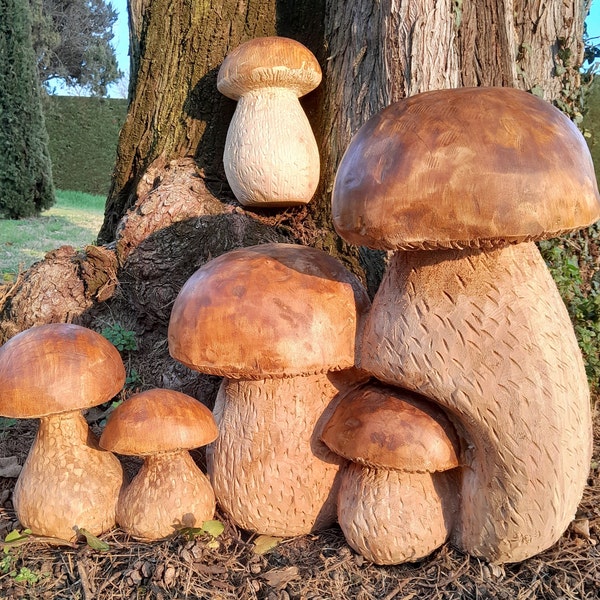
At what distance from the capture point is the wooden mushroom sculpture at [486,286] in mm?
1753

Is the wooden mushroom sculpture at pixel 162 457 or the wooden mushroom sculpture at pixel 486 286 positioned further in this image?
the wooden mushroom sculpture at pixel 162 457

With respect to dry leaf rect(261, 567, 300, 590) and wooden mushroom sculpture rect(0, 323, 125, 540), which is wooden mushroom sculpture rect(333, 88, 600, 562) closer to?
dry leaf rect(261, 567, 300, 590)

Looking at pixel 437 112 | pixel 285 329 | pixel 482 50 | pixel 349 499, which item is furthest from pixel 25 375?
pixel 482 50

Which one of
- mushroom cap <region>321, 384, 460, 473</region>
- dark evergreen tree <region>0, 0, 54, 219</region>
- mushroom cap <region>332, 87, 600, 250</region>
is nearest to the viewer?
mushroom cap <region>332, 87, 600, 250</region>

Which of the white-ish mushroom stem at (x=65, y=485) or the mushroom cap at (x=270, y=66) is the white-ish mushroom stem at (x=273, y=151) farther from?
the white-ish mushroom stem at (x=65, y=485)

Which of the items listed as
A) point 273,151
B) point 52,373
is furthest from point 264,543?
point 273,151

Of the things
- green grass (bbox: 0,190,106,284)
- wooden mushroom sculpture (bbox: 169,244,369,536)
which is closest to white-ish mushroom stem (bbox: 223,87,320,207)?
wooden mushroom sculpture (bbox: 169,244,369,536)

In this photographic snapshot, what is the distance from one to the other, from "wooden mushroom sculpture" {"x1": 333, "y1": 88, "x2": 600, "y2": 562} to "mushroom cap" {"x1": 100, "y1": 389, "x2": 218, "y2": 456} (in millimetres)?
717

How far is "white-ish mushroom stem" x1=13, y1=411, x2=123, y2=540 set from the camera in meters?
2.38

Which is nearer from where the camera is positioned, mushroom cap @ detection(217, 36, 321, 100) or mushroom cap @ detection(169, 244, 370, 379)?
mushroom cap @ detection(169, 244, 370, 379)

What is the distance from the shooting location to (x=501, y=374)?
6.55 feet

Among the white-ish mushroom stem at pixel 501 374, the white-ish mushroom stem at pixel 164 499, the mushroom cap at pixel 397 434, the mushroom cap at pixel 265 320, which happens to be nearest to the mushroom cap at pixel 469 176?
the white-ish mushroom stem at pixel 501 374

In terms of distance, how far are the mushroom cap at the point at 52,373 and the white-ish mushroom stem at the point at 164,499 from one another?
39cm

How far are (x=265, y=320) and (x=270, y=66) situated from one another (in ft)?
5.61
